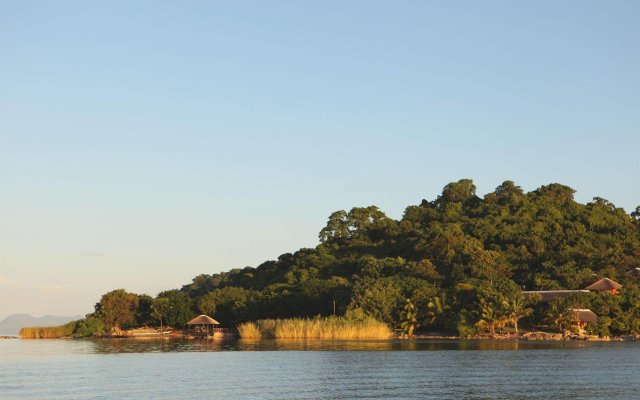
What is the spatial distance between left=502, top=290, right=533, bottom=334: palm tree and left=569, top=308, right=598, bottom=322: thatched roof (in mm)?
4127

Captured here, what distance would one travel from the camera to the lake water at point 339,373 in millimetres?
37969

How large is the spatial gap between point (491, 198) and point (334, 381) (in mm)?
106530

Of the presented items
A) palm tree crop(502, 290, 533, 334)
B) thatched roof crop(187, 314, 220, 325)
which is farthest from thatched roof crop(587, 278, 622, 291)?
thatched roof crop(187, 314, 220, 325)

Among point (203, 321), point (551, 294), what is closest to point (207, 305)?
point (203, 321)

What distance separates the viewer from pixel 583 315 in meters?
76.5

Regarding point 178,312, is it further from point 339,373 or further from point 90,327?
point 339,373

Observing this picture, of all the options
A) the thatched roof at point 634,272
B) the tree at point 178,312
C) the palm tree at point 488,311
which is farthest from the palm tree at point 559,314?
the tree at point 178,312

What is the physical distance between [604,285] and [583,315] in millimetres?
10840

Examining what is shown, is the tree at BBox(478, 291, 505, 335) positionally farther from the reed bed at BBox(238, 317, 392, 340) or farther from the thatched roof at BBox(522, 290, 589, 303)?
the reed bed at BBox(238, 317, 392, 340)

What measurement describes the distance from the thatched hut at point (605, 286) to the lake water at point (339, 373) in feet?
56.6

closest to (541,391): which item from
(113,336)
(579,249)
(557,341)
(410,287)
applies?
(557,341)

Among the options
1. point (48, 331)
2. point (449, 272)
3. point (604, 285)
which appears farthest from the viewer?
point (48, 331)

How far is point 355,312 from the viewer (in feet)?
269

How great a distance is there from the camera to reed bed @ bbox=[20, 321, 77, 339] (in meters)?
108
